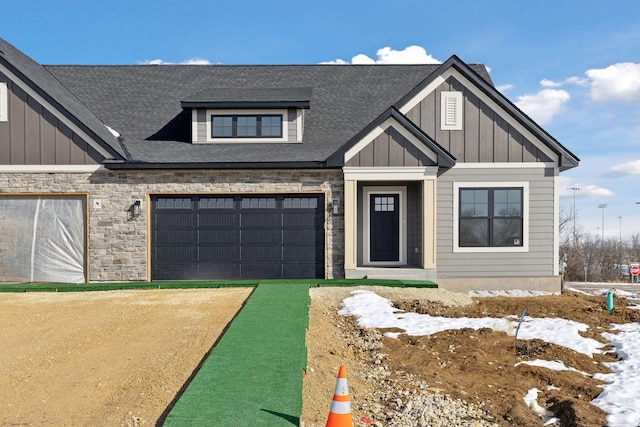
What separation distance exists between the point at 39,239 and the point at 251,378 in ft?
34.1

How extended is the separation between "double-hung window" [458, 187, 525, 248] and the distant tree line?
19.1m

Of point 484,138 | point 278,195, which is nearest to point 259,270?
point 278,195

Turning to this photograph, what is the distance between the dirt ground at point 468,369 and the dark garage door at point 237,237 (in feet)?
13.8

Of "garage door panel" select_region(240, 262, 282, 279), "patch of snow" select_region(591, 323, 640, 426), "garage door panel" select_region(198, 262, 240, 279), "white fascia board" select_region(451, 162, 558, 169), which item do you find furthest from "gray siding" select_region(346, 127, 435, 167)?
"patch of snow" select_region(591, 323, 640, 426)

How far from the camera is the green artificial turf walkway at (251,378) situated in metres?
4.09

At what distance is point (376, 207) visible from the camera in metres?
13.8

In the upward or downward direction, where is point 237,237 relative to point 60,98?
downward

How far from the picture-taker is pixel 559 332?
24.6 feet

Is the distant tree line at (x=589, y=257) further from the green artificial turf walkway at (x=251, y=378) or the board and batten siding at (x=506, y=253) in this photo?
the green artificial turf walkway at (x=251, y=378)

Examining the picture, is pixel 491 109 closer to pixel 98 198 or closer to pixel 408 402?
pixel 408 402

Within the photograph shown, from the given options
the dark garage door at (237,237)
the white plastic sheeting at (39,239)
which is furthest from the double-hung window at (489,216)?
the white plastic sheeting at (39,239)

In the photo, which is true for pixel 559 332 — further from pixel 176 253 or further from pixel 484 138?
pixel 176 253

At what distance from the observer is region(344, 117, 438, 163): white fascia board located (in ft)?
39.9

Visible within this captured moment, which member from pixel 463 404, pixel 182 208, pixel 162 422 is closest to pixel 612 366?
pixel 463 404
